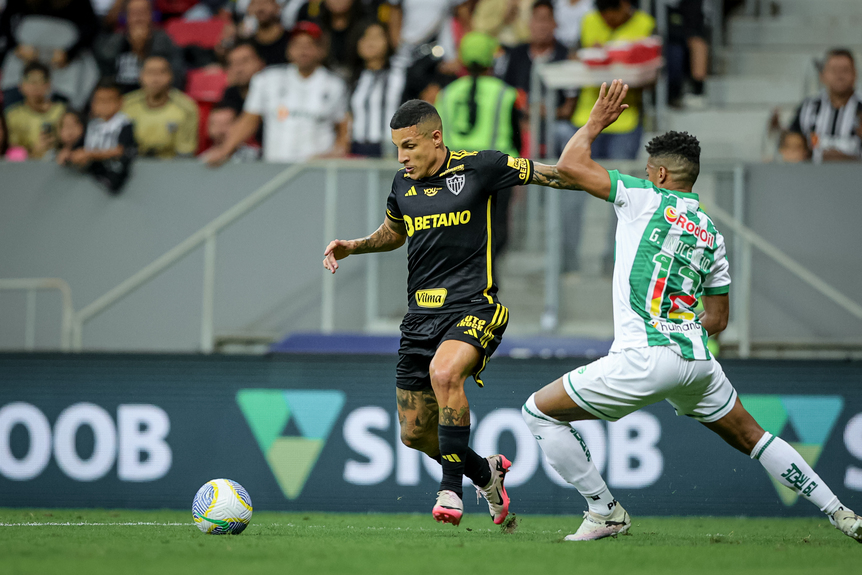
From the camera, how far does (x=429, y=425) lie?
20.1 ft

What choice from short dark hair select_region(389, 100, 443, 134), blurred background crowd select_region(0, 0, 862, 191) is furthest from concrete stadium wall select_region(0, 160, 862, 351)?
short dark hair select_region(389, 100, 443, 134)

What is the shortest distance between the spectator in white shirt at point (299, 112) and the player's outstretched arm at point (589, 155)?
224 inches

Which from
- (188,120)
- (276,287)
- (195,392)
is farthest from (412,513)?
(188,120)

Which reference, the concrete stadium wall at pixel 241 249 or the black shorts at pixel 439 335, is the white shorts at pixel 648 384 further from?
the concrete stadium wall at pixel 241 249

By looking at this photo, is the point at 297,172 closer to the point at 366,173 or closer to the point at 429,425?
the point at 366,173

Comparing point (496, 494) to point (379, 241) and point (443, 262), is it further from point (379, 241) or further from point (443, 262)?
point (379, 241)

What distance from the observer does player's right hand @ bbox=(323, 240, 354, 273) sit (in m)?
6.10

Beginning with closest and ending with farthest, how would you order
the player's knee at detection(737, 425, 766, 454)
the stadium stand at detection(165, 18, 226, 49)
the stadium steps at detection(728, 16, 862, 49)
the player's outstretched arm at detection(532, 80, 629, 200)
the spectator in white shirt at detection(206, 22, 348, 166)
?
1. the player's outstretched arm at detection(532, 80, 629, 200)
2. the player's knee at detection(737, 425, 766, 454)
3. the spectator in white shirt at detection(206, 22, 348, 166)
4. the stadium steps at detection(728, 16, 862, 49)
5. the stadium stand at detection(165, 18, 226, 49)

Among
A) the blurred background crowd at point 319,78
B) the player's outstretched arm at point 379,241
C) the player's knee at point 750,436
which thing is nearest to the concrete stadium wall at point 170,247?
the blurred background crowd at point 319,78

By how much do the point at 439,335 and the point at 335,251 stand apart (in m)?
0.89

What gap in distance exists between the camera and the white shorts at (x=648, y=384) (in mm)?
5250

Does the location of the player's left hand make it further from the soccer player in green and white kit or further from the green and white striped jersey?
the green and white striped jersey

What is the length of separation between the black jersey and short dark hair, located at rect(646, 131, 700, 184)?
0.80 meters

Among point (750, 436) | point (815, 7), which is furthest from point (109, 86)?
point (815, 7)
